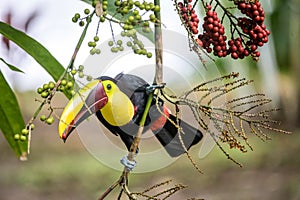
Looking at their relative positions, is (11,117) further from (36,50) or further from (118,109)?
(118,109)

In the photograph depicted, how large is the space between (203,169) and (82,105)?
323 centimetres

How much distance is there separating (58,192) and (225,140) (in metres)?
3.12

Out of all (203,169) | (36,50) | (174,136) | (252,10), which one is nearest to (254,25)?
(252,10)

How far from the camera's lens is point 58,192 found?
356cm

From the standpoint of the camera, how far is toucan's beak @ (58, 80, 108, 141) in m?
0.50

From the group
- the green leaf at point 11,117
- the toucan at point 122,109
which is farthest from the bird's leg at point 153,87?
the green leaf at point 11,117

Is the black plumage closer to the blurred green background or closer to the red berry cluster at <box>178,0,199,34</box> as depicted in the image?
the red berry cluster at <box>178,0,199,34</box>

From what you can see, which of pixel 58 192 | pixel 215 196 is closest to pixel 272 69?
pixel 215 196

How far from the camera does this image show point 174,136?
0.57m

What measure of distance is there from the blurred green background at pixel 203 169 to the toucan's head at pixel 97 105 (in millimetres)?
2594

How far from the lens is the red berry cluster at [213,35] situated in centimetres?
58

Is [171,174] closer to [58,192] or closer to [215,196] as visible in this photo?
[215,196]

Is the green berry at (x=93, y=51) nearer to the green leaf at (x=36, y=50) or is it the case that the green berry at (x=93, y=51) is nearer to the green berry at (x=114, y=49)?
the green berry at (x=114, y=49)

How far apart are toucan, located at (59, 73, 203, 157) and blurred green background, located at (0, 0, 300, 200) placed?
256 cm
